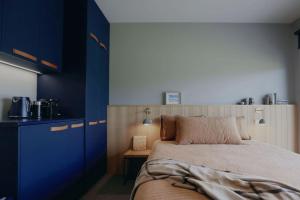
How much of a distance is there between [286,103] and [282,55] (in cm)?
77

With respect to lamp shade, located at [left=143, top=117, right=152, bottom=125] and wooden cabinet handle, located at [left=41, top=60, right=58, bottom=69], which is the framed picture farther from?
wooden cabinet handle, located at [left=41, top=60, right=58, bottom=69]

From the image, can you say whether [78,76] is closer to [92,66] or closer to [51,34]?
[92,66]

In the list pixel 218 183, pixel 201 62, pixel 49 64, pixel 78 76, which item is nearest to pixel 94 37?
pixel 78 76

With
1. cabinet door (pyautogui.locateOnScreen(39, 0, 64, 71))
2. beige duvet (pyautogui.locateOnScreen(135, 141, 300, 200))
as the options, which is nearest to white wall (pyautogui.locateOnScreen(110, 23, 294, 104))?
cabinet door (pyautogui.locateOnScreen(39, 0, 64, 71))

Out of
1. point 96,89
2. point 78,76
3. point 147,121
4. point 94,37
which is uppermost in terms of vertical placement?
point 94,37

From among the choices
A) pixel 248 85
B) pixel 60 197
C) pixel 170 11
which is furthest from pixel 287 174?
pixel 170 11

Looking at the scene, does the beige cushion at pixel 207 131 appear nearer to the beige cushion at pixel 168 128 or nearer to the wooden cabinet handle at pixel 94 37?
the beige cushion at pixel 168 128

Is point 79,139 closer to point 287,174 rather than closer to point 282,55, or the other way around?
point 287,174

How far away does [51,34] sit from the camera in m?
2.19

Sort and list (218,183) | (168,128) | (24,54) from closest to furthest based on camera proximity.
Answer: (218,183), (24,54), (168,128)

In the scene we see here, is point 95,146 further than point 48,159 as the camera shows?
Yes

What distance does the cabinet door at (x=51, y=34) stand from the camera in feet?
6.63

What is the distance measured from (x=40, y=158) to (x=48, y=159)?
4.7 inches

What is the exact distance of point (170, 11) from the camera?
304 cm
